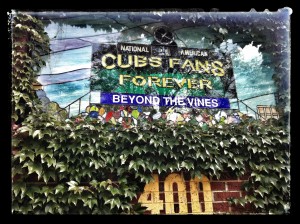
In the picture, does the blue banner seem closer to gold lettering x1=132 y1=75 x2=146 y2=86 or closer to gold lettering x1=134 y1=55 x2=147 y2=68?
gold lettering x1=132 y1=75 x2=146 y2=86

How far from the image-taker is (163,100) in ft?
13.9

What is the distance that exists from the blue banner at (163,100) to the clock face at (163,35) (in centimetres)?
71

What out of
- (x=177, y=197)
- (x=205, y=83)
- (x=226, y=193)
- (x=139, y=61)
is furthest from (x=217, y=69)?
(x=177, y=197)

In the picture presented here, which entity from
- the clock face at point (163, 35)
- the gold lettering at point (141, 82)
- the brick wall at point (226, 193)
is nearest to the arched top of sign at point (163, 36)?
the clock face at point (163, 35)

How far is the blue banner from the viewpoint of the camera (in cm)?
412

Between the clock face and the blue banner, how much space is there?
715mm

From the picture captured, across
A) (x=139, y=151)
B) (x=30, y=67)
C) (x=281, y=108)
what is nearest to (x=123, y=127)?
(x=139, y=151)

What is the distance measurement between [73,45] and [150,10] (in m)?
0.98

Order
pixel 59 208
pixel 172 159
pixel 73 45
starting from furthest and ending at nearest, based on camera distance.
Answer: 1. pixel 73 45
2. pixel 172 159
3. pixel 59 208

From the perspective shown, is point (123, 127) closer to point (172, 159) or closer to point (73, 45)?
point (172, 159)

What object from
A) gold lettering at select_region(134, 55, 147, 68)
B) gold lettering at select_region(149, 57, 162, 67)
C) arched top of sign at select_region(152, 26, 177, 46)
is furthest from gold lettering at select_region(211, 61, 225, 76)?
gold lettering at select_region(134, 55, 147, 68)

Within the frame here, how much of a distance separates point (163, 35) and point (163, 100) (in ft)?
2.74

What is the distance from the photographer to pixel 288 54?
443 centimetres

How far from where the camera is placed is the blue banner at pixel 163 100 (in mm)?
4117
